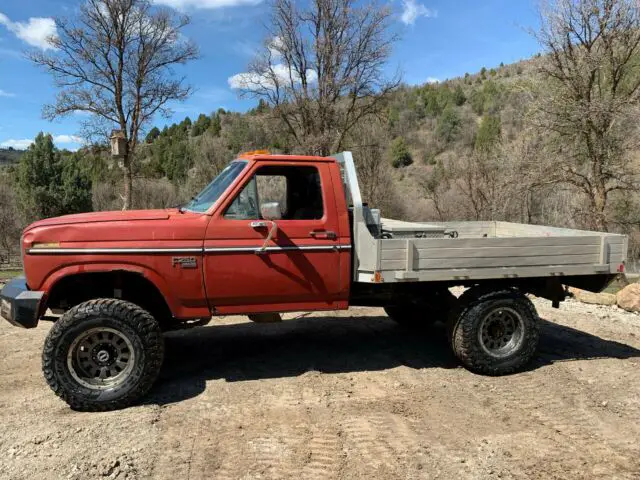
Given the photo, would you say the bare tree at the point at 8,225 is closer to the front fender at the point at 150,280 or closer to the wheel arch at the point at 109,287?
the wheel arch at the point at 109,287

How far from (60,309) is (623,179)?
1277cm

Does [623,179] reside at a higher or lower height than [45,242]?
higher

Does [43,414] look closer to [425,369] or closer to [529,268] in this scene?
[425,369]

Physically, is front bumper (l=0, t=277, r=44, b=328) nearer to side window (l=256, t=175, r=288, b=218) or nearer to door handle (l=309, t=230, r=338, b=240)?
side window (l=256, t=175, r=288, b=218)

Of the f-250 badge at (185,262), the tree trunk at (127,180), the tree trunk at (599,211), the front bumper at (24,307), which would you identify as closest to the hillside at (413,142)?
the tree trunk at (599,211)

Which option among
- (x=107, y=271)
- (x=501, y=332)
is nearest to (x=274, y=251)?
(x=107, y=271)

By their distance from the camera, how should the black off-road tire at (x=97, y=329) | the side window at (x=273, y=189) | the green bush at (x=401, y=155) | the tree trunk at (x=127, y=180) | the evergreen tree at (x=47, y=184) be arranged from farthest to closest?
the green bush at (x=401, y=155)
the evergreen tree at (x=47, y=184)
the tree trunk at (x=127, y=180)
the side window at (x=273, y=189)
the black off-road tire at (x=97, y=329)

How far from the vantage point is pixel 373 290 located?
17.0ft

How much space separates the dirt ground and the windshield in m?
1.68

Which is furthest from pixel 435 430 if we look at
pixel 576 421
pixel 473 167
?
pixel 473 167

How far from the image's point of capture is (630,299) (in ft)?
26.7

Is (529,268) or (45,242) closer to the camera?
(45,242)

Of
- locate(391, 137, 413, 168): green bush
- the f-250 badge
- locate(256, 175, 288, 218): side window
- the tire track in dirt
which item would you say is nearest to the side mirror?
locate(256, 175, 288, 218): side window

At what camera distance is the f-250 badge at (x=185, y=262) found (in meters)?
4.42
